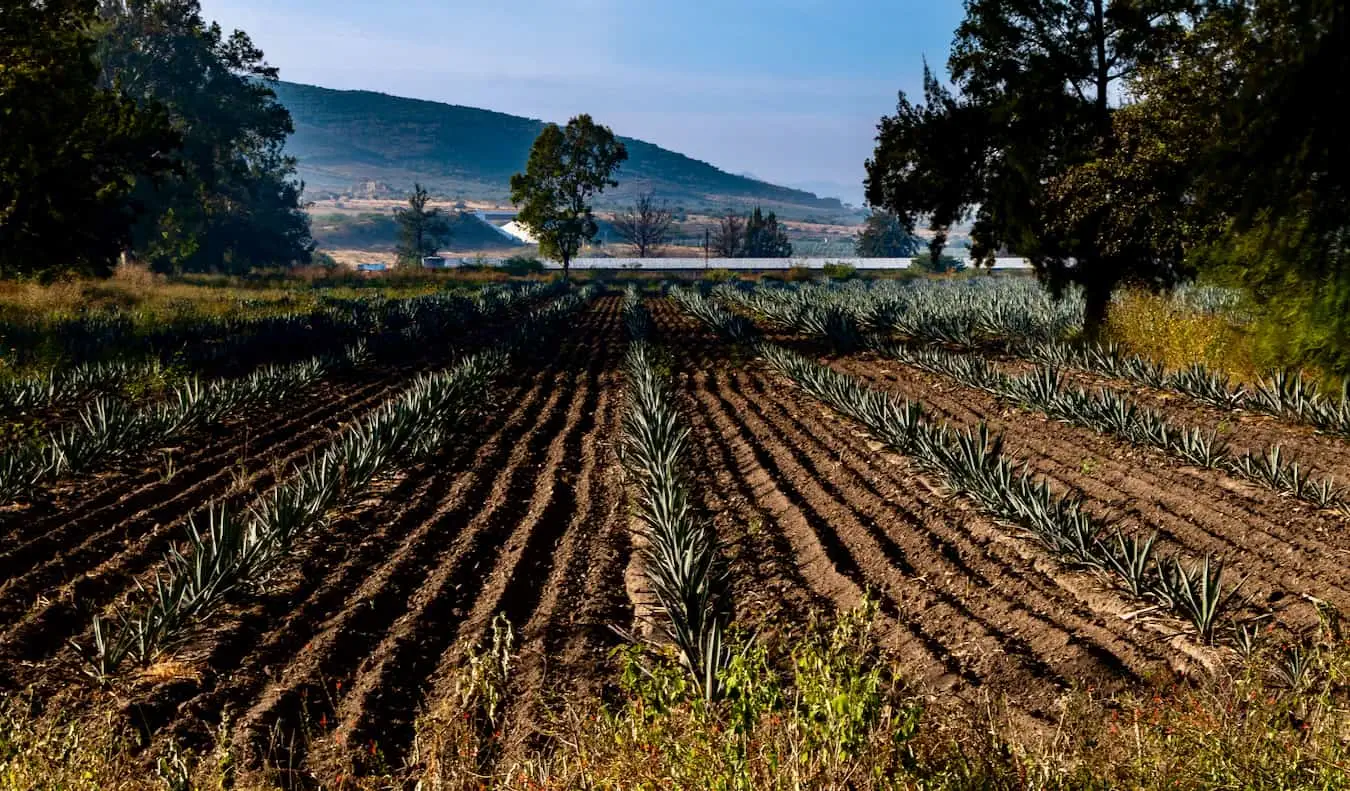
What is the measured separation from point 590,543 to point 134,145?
18.3 metres

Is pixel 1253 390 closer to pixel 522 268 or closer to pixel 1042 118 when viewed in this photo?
pixel 1042 118

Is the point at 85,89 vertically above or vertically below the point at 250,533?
above

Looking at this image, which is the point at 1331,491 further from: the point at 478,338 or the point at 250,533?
the point at 478,338

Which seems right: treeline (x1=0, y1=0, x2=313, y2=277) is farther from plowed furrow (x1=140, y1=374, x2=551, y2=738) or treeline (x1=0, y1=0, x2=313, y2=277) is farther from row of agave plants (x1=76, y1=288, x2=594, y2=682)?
plowed furrow (x1=140, y1=374, x2=551, y2=738)

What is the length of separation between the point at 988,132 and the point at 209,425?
13619 millimetres

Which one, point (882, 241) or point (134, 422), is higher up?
point (882, 241)

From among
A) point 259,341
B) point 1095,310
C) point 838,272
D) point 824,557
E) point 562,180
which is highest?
point 562,180

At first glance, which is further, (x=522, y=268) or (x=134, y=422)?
(x=522, y=268)

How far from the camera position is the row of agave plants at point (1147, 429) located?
757 cm

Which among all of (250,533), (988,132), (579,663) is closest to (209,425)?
(250,533)

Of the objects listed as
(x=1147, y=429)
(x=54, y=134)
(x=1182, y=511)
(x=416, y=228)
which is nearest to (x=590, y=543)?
(x=1182, y=511)

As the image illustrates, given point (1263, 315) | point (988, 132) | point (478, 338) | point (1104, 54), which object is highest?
point (1104, 54)

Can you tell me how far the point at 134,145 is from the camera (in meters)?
20.8

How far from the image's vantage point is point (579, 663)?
4914 millimetres
